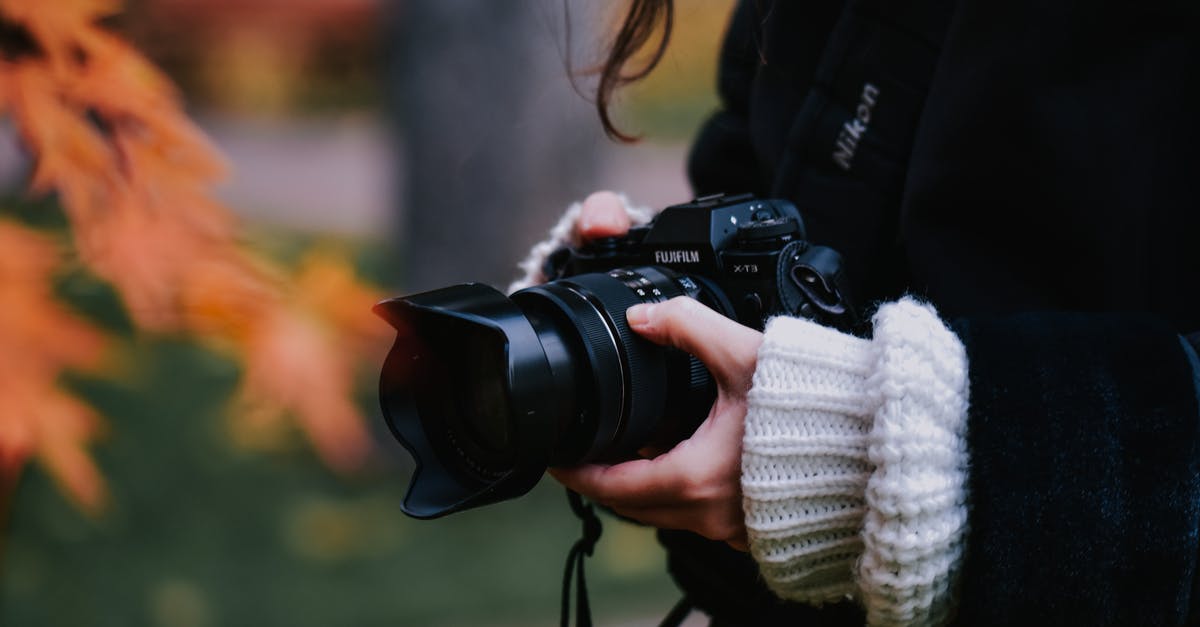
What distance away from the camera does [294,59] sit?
216 inches

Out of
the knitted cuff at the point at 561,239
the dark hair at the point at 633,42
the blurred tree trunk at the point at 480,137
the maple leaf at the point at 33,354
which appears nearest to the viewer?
the dark hair at the point at 633,42

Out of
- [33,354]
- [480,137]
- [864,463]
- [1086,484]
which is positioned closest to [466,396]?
[864,463]

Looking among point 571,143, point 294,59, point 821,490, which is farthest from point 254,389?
point 294,59

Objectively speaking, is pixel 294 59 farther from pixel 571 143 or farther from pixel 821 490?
pixel 821 490

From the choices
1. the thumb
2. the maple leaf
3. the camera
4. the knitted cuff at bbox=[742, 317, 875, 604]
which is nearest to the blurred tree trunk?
the maple leaf

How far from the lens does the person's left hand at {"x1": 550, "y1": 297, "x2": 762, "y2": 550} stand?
0.84 metres

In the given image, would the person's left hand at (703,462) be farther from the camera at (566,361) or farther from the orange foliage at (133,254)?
the orange foliage at (133,254)

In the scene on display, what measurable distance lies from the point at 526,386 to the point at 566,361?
7 centimetres

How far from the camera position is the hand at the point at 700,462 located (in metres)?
0.84

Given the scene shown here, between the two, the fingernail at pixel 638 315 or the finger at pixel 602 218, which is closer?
the fingernail at pixel 638 315

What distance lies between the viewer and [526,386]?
826 mm

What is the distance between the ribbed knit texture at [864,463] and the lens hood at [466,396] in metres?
0.16

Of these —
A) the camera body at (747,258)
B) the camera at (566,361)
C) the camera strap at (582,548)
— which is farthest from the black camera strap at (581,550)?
the camera body at (747,258)

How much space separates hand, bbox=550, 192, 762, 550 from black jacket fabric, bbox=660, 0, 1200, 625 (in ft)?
0.55
